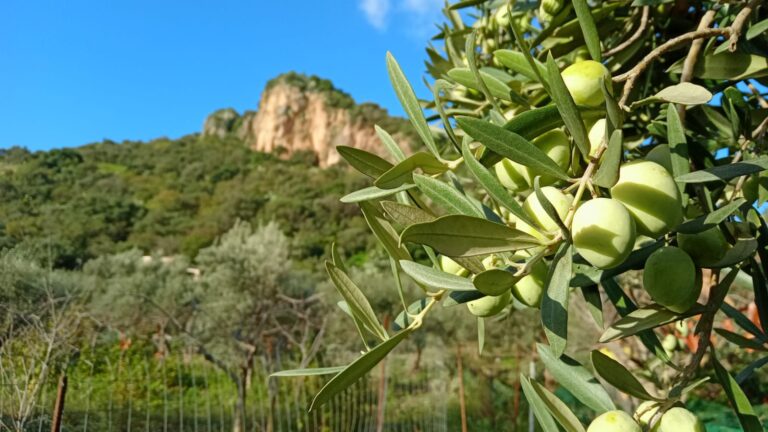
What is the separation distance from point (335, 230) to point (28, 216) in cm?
1845

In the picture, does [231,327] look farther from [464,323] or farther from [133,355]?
[464,323]

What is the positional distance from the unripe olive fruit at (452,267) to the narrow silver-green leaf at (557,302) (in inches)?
6.0

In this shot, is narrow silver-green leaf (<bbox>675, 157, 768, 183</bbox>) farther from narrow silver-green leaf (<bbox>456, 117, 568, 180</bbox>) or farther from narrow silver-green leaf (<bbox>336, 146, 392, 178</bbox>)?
narrow silver-green leaf (<bbox>336, 146, 392, 178</bbox>)

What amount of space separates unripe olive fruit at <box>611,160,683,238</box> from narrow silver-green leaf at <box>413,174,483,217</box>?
0.38ft

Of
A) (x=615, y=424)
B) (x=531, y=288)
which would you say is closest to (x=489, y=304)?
(x=531, y=288)

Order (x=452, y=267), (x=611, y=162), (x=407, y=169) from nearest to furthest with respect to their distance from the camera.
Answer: (x=611, y=162) → (x=407, y=169) → (x=452, y=267)

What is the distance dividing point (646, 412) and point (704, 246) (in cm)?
15

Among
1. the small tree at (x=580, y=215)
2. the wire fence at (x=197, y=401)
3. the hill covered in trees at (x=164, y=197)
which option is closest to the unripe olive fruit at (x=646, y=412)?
the small tree at (x=580, y=215)

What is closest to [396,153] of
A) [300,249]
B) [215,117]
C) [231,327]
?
[231,327]

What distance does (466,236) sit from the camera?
0.41 m

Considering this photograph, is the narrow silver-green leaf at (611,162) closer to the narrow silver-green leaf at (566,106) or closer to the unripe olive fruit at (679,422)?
the narrow silver-green leaf at (566,106)

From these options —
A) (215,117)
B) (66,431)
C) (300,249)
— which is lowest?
(66,431)

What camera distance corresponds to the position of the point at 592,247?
15.9 inches

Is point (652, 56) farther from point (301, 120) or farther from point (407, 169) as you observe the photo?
point (301, 120)
